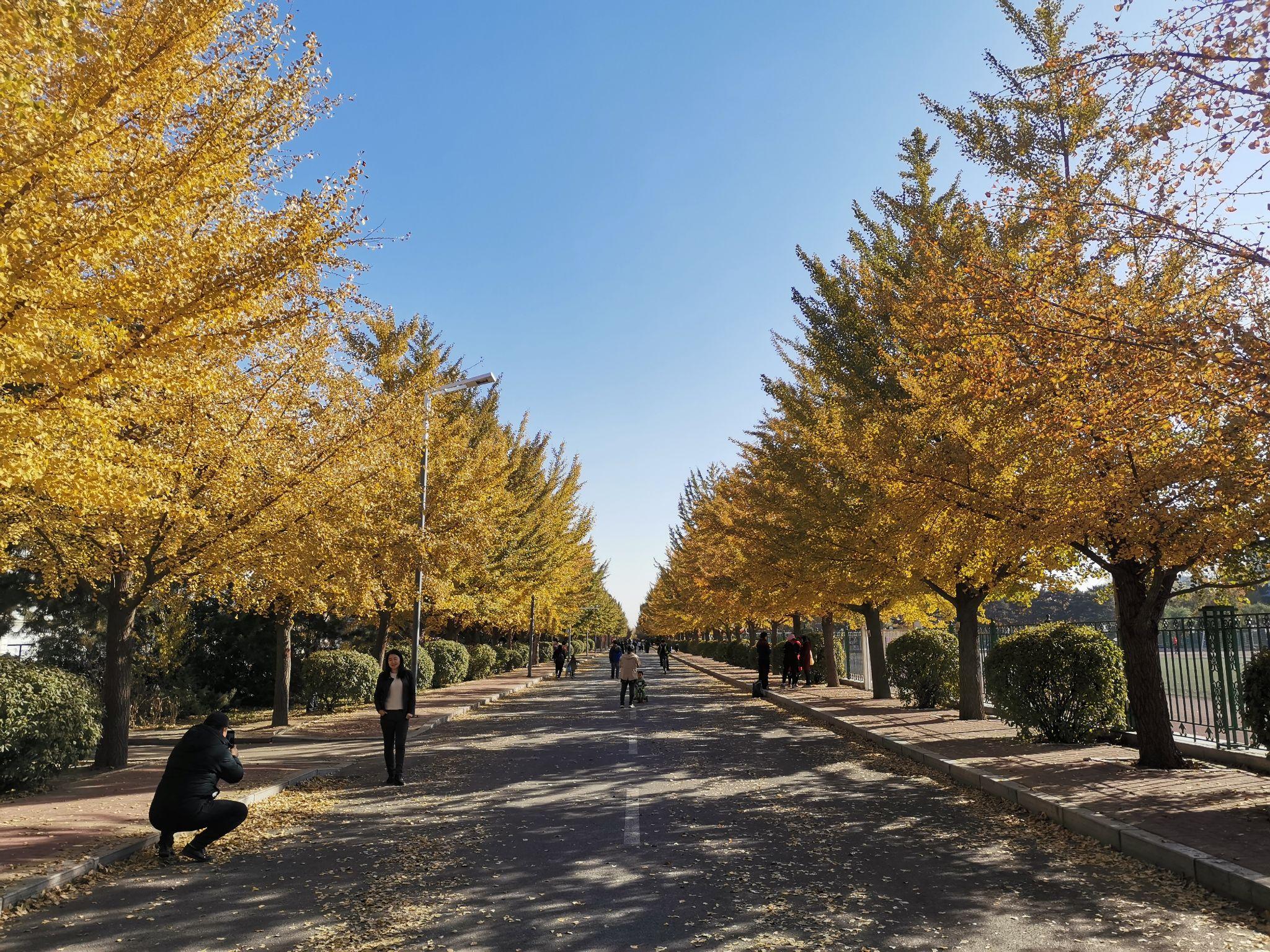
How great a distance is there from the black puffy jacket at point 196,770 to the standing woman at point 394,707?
3.37m

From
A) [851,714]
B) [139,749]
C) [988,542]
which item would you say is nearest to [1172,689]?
[988,542]

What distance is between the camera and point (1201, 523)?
8.66m

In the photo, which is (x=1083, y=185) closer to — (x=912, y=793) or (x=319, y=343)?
(x=912, y=793)

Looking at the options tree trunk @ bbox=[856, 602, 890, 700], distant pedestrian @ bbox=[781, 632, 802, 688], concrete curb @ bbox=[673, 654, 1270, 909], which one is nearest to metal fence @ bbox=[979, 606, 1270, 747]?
concrete curb @ bbox=[673, 654, 1270, 909]

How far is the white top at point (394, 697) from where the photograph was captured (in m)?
11.0

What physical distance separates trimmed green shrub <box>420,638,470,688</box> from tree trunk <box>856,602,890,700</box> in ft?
47.9

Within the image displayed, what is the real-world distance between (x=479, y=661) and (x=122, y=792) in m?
27.0

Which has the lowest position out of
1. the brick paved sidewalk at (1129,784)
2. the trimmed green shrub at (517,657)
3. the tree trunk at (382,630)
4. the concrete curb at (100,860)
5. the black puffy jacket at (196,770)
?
the trimmed green shrub at (517,657)

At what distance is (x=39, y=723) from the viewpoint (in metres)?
10.2

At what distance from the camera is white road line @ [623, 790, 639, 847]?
24.3 ft

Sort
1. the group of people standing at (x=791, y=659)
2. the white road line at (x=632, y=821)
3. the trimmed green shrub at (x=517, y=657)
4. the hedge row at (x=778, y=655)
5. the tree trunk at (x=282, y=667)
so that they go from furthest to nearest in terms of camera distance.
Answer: the trimmed green shrub at (x=517, y=657)
the hedge row at (x=778, y=655)
the group of people standing at (x=791, y=659)
the tree trunk at (x=282, y=667)
the white road line at (x=632, y=821)

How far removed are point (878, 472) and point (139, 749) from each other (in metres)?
13.8

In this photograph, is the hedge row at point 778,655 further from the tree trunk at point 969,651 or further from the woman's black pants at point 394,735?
the woman's black pants at point 394,735

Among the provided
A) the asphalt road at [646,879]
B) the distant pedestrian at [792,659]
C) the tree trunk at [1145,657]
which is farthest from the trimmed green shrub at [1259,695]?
the distant pedestrian at [792,659]
